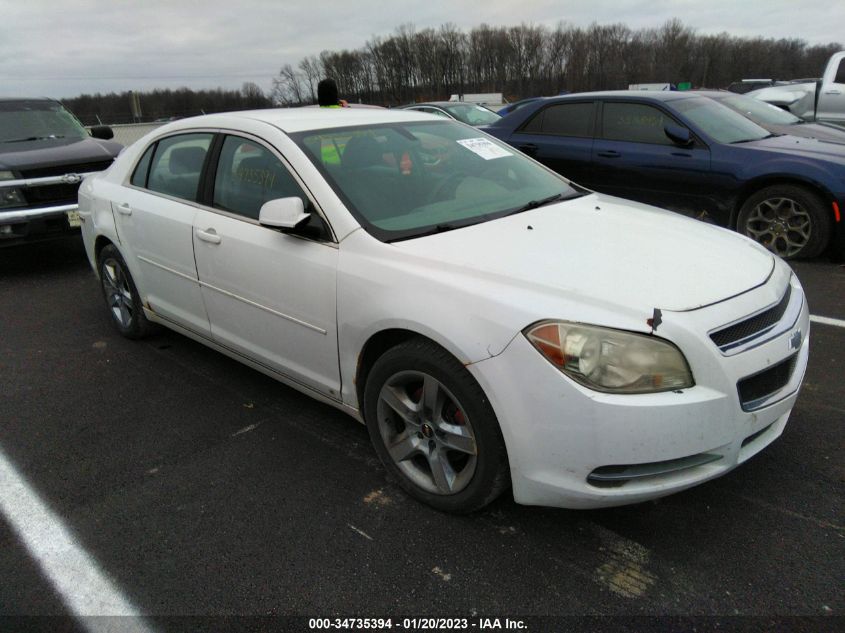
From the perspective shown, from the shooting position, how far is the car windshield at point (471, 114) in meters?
13.6

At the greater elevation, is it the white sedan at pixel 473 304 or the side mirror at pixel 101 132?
the side mirror at pixel 101 132

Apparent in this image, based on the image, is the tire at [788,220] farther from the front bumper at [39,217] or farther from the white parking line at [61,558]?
the front bumper at [39,217]

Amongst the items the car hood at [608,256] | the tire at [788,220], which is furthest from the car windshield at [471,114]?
the car hood at [608,256]

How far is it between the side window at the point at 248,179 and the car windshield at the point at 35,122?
545cm

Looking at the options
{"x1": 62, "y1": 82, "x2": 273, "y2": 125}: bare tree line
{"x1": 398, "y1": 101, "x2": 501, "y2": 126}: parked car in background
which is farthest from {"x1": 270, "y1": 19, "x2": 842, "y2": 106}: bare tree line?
{"x1": 398, "y1": 101, "x2": 501, "y2": 126}: parked car in background

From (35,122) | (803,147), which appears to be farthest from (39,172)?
(803,147)

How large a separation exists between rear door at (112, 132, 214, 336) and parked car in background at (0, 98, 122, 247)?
289 cm

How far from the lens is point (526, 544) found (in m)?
2.44

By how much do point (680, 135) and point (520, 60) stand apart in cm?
9102

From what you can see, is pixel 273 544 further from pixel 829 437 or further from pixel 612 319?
pixel 829 437

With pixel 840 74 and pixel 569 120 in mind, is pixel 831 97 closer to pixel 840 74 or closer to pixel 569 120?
pixel 840 74

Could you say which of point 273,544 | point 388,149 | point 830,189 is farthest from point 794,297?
point 830,189

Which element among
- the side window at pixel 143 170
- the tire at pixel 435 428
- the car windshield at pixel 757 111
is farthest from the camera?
the car windshield at pixel 757 111

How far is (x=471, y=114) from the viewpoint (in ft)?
45.6
